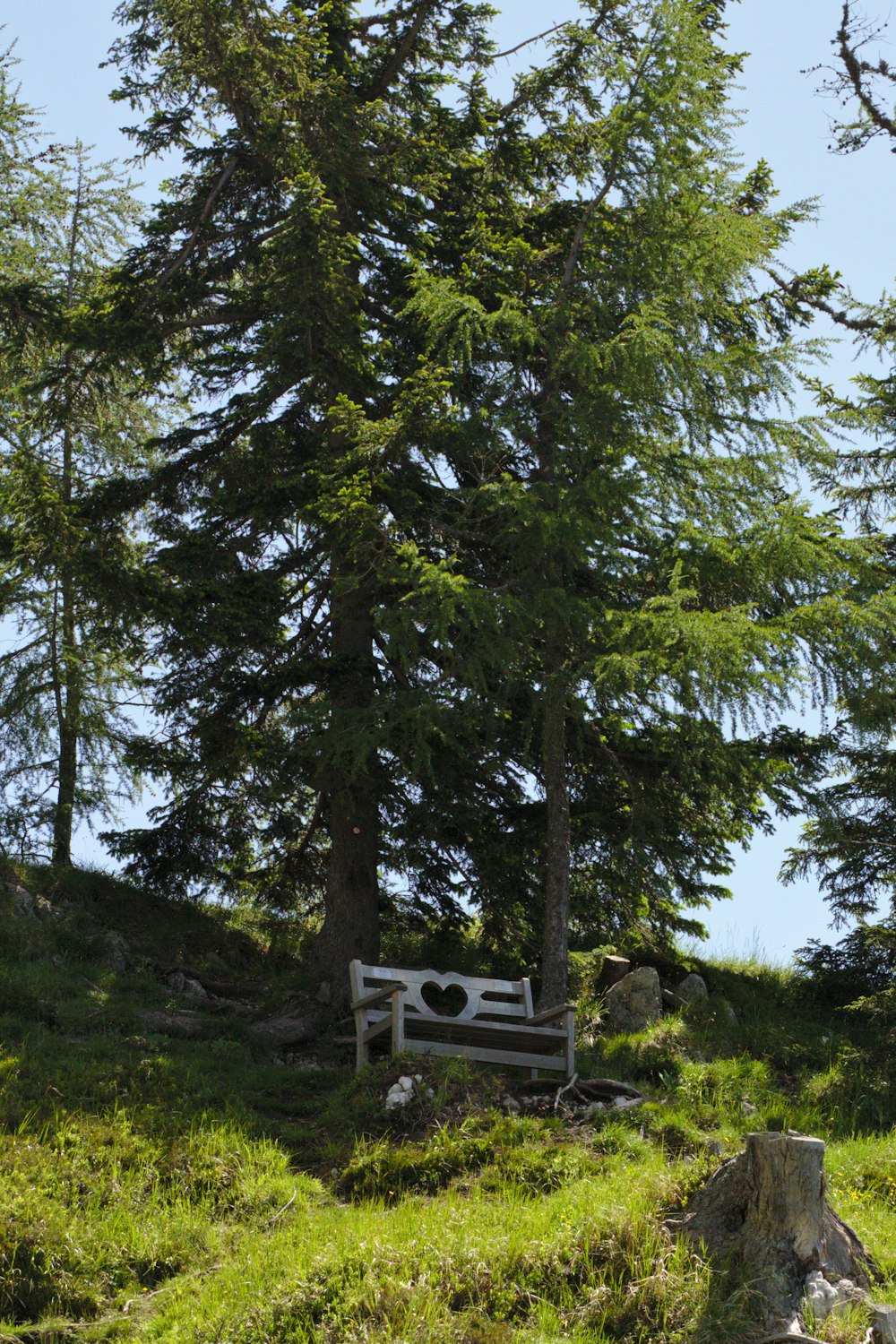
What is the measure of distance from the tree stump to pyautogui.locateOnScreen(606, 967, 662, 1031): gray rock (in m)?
5.08

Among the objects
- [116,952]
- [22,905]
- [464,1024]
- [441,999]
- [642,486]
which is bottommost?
[464,1024]

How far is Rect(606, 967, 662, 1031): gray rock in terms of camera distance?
11945 millimetres

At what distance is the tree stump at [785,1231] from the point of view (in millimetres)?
6418

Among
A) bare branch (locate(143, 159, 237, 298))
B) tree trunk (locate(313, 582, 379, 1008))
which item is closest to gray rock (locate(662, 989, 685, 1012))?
tree trunk (locate(313, 582, 379, 1008))

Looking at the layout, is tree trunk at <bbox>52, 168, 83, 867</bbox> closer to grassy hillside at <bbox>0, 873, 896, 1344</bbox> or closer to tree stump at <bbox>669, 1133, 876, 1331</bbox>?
grassy hillside at <bbox>0, 873, 896, 1344</bbox>

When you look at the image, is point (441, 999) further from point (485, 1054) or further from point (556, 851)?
point (485, 1054)


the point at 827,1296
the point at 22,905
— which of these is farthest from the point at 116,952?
the point at 827,1296

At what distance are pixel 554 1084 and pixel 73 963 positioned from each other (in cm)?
499

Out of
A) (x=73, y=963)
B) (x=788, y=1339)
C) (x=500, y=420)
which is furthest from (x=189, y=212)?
(x=788, y=1339)

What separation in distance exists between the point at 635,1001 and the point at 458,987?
2341 millimetres

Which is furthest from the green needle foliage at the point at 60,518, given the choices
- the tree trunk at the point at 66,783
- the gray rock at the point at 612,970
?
the gray rock at the point at 612,970

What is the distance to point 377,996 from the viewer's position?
387 inches

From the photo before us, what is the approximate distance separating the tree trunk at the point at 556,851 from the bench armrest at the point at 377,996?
2019 millimetres

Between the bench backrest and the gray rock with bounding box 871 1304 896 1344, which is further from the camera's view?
the bench backrest
